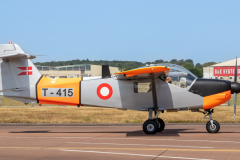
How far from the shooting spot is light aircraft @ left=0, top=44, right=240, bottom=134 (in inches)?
493

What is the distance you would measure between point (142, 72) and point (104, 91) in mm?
2140

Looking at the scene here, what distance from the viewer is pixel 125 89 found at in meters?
13.0

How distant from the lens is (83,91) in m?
13.2

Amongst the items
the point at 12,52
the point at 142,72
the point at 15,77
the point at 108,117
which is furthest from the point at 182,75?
the point at 108,117

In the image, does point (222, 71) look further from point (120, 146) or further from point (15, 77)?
point (120, 146)

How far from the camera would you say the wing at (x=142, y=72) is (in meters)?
11.2

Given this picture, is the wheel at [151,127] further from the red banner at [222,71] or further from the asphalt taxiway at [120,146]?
the red banner at [222,71]

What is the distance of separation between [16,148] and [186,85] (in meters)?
6.54

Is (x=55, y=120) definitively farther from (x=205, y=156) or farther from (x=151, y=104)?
(x=205, y=156)

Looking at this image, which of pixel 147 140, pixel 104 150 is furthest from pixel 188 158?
pixel 147 140

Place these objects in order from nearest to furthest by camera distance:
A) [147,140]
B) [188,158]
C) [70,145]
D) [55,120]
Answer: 1. [188,158]
2. [70,145]
3. [147,140]
4. [55,120]

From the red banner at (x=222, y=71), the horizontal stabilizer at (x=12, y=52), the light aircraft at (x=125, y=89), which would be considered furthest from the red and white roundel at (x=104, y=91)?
the red banner at (x=222, y=71)

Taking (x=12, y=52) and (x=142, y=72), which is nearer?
(x=142, y=72)

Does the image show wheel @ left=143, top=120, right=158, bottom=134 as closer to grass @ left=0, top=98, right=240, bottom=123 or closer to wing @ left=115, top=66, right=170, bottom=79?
wing @ left=115, top=66, right=170, bottom=79
